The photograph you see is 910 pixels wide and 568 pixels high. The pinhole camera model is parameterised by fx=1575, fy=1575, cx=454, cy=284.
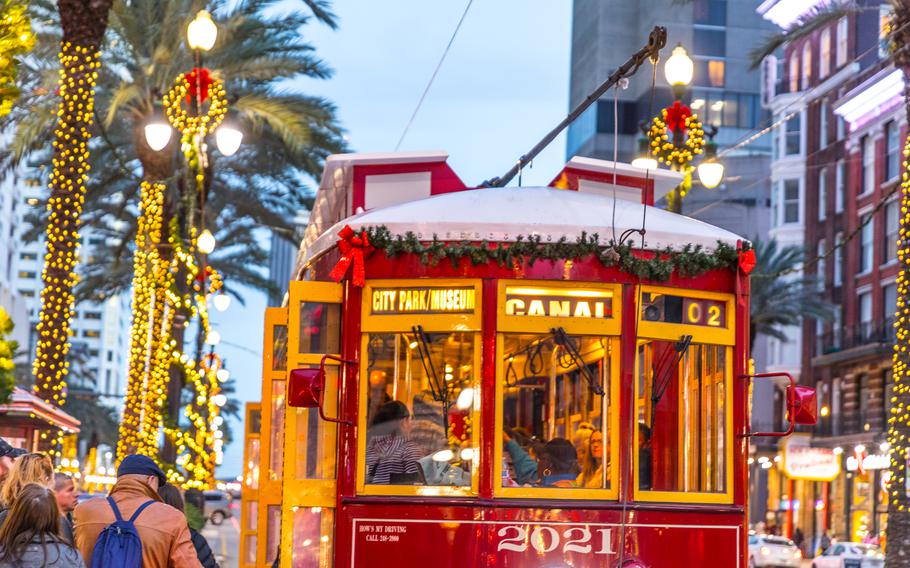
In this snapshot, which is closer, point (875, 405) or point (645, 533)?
point (645, 533)

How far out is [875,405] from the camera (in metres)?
53.7

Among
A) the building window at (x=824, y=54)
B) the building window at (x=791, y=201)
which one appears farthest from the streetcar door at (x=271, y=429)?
the building window at (x=791, y=201)

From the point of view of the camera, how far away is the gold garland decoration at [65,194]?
717 inches

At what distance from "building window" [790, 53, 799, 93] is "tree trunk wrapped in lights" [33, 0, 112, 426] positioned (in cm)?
4654

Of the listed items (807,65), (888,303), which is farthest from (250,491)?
(807,65)

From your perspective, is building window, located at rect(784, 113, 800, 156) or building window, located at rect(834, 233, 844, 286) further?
building window, located at rect(784, 113, 800, 156)

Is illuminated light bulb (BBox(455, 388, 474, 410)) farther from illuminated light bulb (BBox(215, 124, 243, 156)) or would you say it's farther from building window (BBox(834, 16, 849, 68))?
building window (BBox(834, 16, 849, 68))

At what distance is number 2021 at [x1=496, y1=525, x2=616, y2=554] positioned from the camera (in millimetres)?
8281

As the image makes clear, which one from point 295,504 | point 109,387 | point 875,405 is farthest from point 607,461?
point 109,387

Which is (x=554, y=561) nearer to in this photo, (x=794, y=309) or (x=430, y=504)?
(x=430, y=504)

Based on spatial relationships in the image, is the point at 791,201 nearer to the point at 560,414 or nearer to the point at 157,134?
the point at 157,134

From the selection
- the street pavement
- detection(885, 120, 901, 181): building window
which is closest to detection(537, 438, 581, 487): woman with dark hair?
the street pavement

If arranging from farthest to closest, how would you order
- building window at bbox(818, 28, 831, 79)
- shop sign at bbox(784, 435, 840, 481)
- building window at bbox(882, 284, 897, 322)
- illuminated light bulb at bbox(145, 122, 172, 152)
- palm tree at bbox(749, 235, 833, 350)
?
building window at bbox(818, 28, 831, 79)
shop sign at bbox(784, 435, 840, 481)
building window at bbox(882, 284, 897, 322)
palm tree at bbox(749, 235, 833, 350)
illuminated light bulb at bbox(145, 122, 172, 152)

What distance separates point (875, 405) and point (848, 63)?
11884mm
